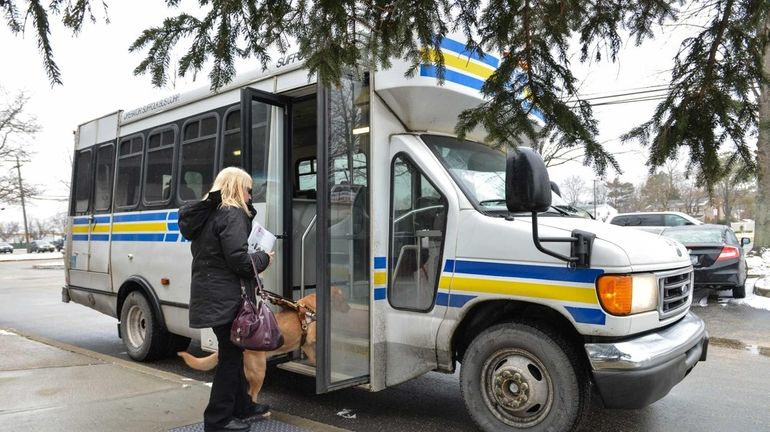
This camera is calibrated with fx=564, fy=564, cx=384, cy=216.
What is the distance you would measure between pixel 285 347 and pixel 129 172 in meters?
3.49

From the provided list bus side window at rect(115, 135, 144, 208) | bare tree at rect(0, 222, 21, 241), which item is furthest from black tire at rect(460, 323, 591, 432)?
bare tree at rect(0, 222, 21, 241)

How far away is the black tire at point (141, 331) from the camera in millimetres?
6160

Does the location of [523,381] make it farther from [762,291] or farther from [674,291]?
[762,291]

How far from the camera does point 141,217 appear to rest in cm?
638

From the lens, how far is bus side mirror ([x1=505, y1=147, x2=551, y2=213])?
336cm

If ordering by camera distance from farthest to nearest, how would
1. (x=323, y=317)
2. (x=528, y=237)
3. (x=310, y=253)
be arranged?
(x=310, y=253) < (x=323, y=317) < (x=528, y=237)

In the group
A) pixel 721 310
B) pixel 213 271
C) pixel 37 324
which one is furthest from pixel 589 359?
pixel 37 324

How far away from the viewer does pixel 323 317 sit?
4078 mm

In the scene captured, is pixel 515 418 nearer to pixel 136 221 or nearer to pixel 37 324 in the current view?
pixel 136 221

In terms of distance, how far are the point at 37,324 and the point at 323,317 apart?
8.16 metres

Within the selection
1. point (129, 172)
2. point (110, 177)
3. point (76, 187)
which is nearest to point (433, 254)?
point (129, 172)

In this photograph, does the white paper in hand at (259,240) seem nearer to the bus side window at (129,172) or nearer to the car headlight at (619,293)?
the car headlight at (619,293)

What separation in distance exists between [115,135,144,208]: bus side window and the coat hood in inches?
125

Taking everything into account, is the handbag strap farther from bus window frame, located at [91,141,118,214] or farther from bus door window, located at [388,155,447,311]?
bus window frame, located at [91,141,118,214]
